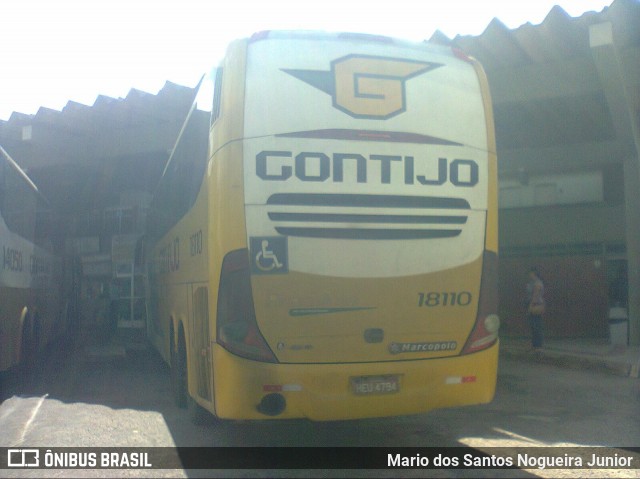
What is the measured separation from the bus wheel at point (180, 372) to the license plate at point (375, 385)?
2979 mm

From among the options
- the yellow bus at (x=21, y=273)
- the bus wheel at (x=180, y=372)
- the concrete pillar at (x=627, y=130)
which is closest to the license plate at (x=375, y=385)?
the bus wheel at (x=180, y=372)

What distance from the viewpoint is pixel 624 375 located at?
12.2m

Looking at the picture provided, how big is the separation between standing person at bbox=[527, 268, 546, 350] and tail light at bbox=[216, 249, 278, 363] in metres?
9.66

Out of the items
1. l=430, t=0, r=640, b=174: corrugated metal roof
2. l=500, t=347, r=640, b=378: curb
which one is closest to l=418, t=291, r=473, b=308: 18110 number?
l=500, t=347, r=640, b=378: curb

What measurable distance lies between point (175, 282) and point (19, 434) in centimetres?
264

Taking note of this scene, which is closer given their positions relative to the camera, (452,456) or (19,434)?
(452,456)

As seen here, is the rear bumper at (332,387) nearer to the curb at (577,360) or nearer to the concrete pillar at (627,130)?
the curb at (577,360)

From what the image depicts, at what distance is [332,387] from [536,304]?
937 cm

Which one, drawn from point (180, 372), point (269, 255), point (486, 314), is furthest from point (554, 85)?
point (269, 255)

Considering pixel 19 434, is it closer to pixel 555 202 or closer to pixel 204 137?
pixel 204 137

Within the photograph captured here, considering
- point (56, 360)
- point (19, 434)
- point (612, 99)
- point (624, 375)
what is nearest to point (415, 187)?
point (19, 434)

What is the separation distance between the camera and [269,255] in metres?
6.11

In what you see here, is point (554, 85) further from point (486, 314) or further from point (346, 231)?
point (346, 231)

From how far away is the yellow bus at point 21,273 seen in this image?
10.8 m
